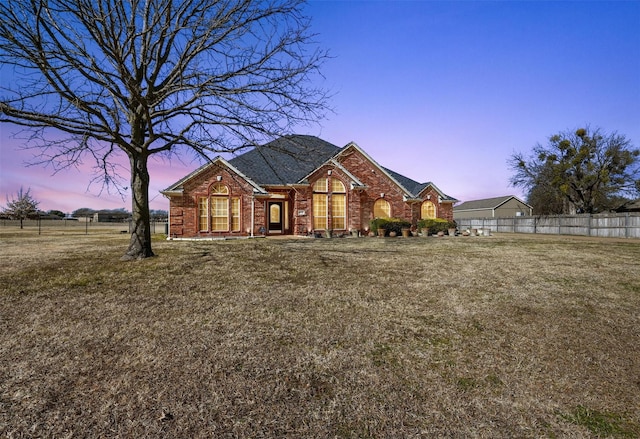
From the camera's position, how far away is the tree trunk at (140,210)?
9.27 m

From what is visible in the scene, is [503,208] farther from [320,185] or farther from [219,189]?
[219,189]

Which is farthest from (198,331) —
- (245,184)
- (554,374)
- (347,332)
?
(245,184)

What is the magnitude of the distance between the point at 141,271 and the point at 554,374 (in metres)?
7.84

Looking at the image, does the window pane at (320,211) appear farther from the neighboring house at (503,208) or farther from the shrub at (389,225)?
the neighboring house at (503,208)

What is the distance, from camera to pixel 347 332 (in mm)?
4078

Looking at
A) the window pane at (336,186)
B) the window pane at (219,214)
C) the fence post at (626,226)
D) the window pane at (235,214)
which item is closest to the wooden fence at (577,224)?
the fence post at (626,226)

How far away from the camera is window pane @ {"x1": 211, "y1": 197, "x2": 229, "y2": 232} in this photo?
18.2 metres

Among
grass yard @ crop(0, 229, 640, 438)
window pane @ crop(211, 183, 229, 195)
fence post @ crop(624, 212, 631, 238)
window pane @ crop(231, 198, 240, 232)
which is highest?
window pane @ crop(211, 183, 229, 195)

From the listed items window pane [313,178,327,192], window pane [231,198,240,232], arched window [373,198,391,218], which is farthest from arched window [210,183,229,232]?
arched window [373,198,391,218]

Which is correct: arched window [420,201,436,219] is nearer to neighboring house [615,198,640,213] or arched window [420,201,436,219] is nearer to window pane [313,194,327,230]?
window pane [313,194,327,230]

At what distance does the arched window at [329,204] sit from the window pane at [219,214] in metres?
5.25

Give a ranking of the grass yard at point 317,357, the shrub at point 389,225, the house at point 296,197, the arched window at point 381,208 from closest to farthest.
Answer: the grass yard at point 317,357 → the house at point 296,197 → the shrub at point 389,225 → the arched window at point 381,208

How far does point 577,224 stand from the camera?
2581 centimetres

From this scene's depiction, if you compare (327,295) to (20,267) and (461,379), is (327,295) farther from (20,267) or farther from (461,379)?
(20,267)
